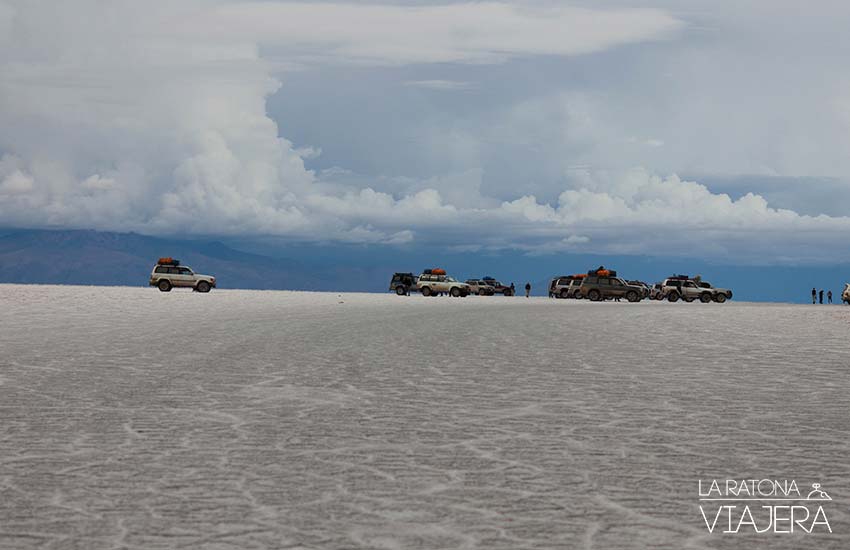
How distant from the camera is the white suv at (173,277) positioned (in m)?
68.9

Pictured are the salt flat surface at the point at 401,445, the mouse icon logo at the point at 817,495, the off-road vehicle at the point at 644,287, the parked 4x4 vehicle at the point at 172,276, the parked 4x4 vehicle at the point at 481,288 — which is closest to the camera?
the salt flat surface at the point at 401,445

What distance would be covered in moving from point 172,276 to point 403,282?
21.3m

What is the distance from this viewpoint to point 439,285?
265ft

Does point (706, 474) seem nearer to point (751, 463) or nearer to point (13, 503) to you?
point (751, 463)

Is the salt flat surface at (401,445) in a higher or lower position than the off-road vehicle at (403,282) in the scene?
lower

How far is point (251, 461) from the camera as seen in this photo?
7828 millimetres

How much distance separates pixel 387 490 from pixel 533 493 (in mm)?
899

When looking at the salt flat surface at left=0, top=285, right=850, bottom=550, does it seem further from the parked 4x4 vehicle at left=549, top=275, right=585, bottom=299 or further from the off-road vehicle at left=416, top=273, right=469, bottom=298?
the off-road vehicle at left=416, top=273, right=469, bottom=298

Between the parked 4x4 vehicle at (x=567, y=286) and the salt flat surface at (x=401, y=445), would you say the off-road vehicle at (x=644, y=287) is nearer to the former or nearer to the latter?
the parked 4x4 vehicle at (x=567, y=286)

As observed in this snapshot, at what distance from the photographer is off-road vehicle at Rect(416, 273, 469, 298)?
8062cm

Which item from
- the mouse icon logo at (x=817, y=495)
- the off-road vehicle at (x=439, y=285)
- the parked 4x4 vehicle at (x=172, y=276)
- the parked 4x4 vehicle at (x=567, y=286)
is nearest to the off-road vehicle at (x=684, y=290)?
the parked 4x4 vehicle at (x=567, y=286)

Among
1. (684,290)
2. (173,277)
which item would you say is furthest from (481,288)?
(173,277)

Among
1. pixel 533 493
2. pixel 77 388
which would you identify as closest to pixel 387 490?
pixel 533 493

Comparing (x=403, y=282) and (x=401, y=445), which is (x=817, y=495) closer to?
(x=401, y=445)
